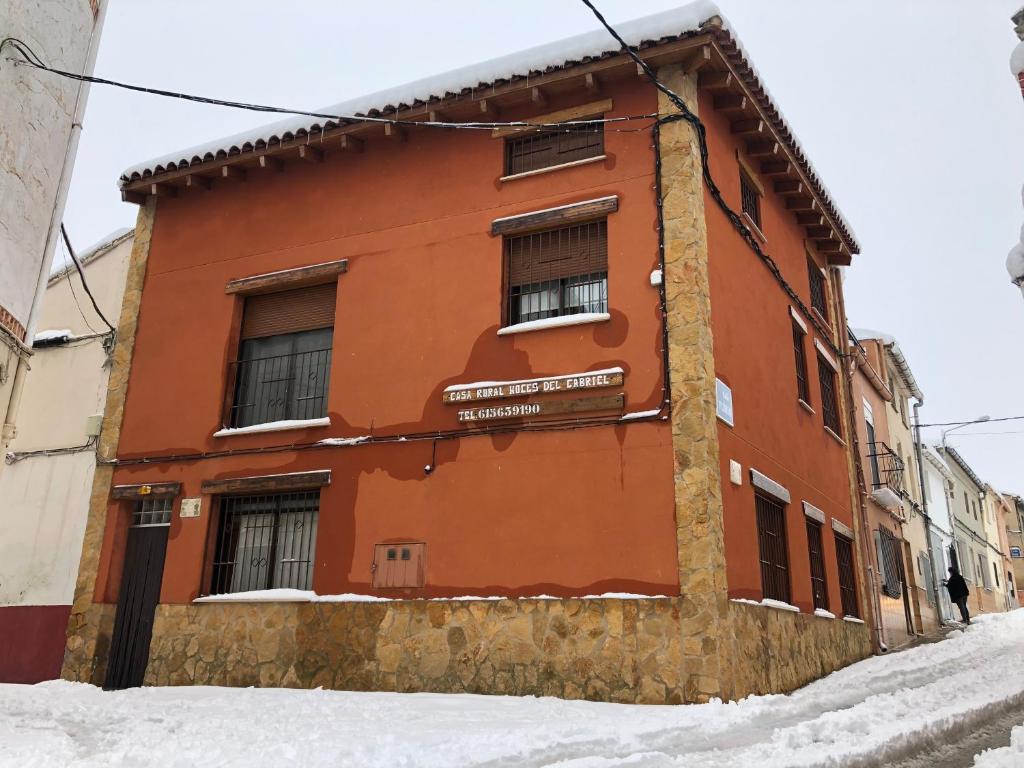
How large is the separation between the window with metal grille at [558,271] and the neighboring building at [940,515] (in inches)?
815

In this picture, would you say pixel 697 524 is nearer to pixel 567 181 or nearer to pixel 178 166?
pixel 567 181

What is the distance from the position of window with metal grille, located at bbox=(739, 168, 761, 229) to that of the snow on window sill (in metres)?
3.62

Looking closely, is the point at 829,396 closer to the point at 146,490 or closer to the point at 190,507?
the point at 190,507

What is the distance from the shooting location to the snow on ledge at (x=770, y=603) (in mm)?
9724

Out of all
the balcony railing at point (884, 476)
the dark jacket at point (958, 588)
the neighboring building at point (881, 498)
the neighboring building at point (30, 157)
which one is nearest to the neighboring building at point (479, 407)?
the neighboring building at point (30, 157)

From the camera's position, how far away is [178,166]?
44.1 feet

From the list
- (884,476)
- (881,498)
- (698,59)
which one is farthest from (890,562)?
(698,59)

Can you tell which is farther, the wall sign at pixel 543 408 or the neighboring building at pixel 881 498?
the neighboring building at pixel 881 498

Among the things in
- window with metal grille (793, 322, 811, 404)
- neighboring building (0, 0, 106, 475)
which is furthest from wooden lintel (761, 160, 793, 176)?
neighboring building (0, 0, 106, 475)

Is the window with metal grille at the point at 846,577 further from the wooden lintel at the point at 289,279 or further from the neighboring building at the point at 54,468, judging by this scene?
the neighboring building at the point at 54,468

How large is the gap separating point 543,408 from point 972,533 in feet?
105

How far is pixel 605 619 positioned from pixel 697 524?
140 centimetres

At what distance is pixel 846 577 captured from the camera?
15281 millimetres

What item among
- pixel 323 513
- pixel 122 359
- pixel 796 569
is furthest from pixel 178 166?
pixel 796 569
